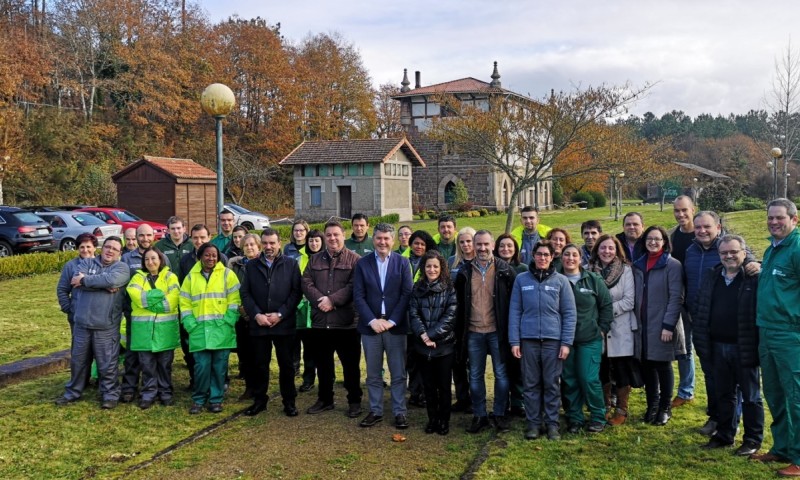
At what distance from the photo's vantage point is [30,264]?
1545 cm

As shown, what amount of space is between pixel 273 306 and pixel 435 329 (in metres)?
1.66

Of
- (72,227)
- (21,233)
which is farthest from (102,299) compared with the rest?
(72,227)

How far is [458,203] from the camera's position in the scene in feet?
134

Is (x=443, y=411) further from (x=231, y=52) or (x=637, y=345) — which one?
(x=231, y=52)

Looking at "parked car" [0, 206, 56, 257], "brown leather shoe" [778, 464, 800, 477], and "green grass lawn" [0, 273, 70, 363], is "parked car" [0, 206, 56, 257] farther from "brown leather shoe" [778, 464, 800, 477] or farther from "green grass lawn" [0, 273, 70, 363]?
"brown leather shoe" [778, 464, 800, 477]

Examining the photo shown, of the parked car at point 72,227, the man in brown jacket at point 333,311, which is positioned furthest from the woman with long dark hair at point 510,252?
the parked car at point 72,227

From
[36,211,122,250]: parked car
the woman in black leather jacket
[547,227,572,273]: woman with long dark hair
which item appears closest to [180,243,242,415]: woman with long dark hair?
the woman in black leather jacket

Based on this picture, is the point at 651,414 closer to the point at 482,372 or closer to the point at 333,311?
the point at 482,372

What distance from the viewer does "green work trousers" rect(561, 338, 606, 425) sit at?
5574 mm

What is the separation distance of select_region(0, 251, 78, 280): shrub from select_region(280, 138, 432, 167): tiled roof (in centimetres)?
1888

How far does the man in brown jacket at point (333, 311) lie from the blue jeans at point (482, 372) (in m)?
1.17

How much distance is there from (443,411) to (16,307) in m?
9.16

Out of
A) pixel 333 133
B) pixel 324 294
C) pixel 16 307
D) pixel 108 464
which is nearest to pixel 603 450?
pixel 324 294

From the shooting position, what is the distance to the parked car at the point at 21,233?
57.3ft
